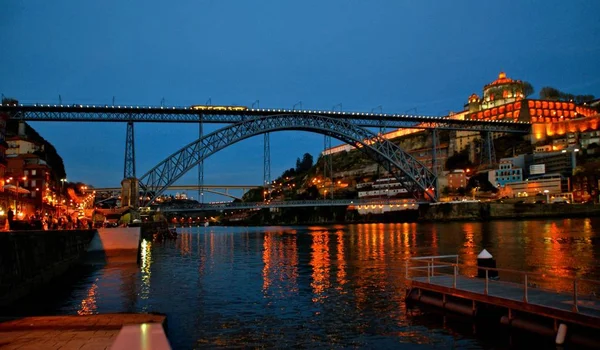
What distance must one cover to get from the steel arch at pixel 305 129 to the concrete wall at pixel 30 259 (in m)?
43.0

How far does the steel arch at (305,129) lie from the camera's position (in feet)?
229

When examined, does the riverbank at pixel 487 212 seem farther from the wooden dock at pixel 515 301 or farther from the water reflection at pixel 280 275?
the wooden dock at pixel 515 301

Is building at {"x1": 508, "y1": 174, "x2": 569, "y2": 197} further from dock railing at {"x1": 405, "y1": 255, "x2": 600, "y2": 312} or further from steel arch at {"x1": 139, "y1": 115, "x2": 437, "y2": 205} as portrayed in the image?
dock railing at {"x1": 405, "y1": 255, "x2": 600, "y2": 312}

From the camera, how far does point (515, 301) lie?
1132 cm

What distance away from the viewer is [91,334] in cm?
873

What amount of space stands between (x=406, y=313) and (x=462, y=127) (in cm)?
8974

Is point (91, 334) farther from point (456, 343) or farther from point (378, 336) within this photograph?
point (456, 343)

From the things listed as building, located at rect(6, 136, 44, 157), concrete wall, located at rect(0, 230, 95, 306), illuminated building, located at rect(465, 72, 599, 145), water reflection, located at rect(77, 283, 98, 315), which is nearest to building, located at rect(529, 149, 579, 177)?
illuminated building, located at rect(465, 72, 599, 145)

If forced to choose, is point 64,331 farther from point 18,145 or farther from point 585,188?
point 585,188

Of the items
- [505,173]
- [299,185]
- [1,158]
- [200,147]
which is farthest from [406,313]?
[299,185]

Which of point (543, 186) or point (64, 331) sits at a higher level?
point (543, 186)

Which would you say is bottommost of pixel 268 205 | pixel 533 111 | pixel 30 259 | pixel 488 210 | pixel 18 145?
pixel 30 259

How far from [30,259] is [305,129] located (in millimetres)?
62073

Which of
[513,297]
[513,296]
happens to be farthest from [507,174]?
[513,297]
